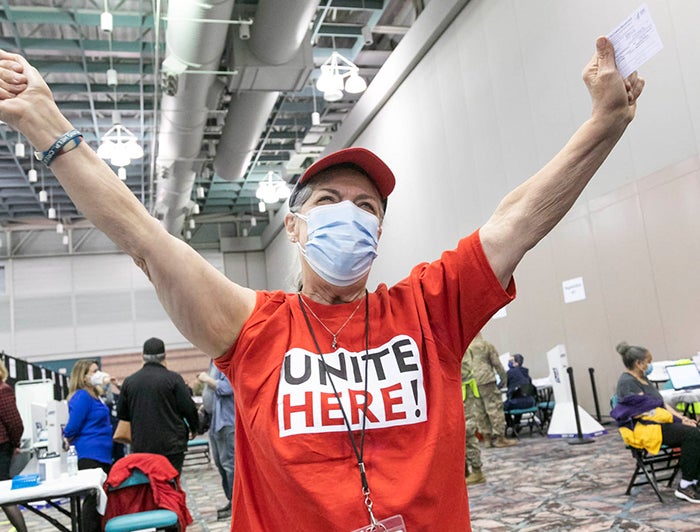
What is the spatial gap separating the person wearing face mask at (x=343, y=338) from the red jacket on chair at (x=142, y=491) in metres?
3.05

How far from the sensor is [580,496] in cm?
493

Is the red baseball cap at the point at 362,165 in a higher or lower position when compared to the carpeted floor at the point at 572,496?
higher

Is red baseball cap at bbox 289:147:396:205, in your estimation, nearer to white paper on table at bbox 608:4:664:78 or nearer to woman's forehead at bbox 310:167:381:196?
woman's forehead at bbox 310:167:381:196

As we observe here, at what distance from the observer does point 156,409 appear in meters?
4.70

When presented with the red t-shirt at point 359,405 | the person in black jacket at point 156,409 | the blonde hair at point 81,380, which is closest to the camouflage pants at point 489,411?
the person in black jacket at point 156,409

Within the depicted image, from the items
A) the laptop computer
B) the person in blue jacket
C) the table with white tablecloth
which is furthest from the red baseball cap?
the laptop computer

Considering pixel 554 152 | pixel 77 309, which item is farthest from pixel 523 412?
pixel 77 309

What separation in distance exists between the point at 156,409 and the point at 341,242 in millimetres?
3818

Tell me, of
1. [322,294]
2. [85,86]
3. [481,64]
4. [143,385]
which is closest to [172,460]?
[143,385]

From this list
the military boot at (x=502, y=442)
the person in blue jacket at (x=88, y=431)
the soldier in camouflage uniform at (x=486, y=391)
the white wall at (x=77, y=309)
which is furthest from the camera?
the white wall at (x=77, y=309)

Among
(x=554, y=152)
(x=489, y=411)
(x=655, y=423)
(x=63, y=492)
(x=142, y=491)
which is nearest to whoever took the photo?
(x=63, y=492)

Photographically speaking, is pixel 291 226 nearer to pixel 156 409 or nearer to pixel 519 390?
pixel 156 409

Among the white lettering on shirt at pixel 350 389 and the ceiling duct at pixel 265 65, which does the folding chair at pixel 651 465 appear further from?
the ceiling duct at pixel 265 65

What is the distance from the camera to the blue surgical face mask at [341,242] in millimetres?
1339
